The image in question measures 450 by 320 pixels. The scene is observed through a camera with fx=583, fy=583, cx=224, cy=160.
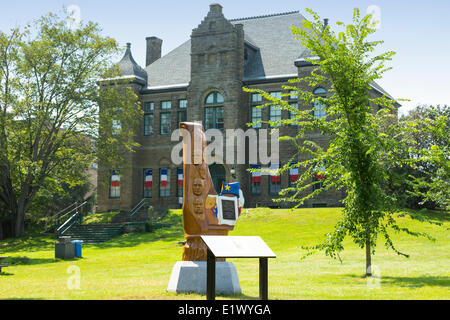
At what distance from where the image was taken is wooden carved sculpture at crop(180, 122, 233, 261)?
13.8 metres

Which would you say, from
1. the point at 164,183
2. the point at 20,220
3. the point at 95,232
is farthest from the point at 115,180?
the point at 20,220

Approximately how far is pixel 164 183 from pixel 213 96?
7710mm

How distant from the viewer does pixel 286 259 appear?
2270cm

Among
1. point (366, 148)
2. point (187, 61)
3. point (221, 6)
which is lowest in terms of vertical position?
point (366, 148)

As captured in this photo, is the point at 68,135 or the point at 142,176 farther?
the point at 142,176

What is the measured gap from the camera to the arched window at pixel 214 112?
4219 centimetres

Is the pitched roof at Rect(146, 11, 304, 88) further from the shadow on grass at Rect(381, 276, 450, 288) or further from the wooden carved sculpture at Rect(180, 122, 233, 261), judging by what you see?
the wooden carved sculpture at Rect(180, 122, 233, 261)

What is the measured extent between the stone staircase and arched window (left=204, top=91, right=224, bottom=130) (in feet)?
33.5

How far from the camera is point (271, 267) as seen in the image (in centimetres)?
2022

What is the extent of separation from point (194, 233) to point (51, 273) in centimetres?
834
